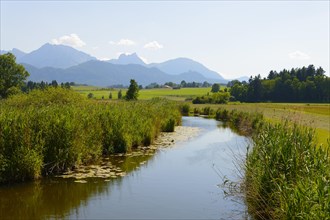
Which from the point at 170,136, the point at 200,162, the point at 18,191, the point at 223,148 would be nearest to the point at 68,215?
the point at 18,191

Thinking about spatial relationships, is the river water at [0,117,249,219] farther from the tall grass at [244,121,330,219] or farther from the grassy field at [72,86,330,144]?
the grassy field at [72,86,330,144]

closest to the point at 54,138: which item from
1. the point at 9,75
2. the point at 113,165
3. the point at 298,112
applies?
the point at 113,165

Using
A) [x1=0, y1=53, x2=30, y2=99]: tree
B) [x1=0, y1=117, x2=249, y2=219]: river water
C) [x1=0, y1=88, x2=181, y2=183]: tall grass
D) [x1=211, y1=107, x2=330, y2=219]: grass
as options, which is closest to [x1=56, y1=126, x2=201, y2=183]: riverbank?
[x1=0, y1=117, x2=249, y2=219]: river water

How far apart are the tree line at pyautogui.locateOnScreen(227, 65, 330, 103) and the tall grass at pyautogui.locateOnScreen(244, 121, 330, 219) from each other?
98445 mm

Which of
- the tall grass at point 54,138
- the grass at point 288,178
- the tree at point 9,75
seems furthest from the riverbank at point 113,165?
the tree at point 9,75

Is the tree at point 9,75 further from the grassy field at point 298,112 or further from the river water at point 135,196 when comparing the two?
the river water at point 135,196

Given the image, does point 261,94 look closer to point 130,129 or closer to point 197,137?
point 197,137

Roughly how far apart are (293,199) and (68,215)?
7946 mm

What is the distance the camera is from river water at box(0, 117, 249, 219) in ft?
41.6

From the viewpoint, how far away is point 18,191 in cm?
1459

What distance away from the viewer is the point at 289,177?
10.1 metres

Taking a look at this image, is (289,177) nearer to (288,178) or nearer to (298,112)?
(288,178)

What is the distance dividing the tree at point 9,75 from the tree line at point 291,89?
2695 inches

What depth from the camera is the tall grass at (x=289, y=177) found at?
7.57m
